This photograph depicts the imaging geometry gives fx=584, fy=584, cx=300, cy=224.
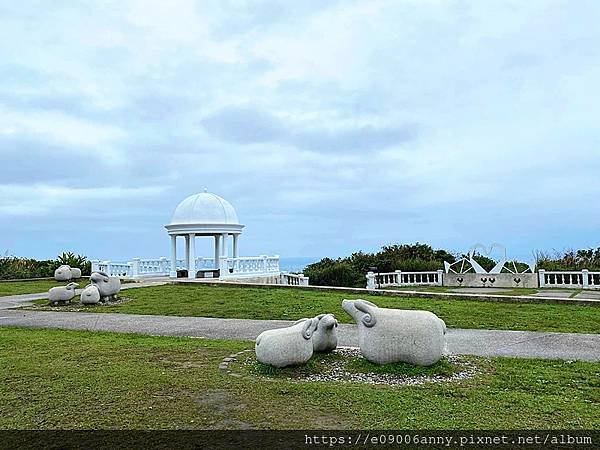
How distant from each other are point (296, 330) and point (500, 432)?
10.2 feet

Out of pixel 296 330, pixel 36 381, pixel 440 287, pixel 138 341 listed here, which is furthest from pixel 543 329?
pixel 440 287

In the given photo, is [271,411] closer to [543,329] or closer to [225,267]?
[543,329]

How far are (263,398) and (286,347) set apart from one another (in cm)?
134

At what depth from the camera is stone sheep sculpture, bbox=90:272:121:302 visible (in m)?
17.8

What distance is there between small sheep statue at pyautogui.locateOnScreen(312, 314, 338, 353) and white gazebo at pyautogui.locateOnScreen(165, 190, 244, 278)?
66.0 feet

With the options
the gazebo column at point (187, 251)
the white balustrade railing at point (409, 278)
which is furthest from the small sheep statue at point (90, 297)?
the gazebo column at point (187, 251)

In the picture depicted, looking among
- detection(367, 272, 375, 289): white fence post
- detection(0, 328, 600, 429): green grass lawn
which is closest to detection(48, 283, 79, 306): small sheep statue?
detection(0, 328, 600, 429): green grass lawn

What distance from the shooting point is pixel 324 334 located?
811cm

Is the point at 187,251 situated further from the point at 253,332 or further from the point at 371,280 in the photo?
the point at 253,332

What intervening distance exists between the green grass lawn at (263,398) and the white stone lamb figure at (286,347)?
17.3 inches

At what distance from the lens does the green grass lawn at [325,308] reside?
11.9 m

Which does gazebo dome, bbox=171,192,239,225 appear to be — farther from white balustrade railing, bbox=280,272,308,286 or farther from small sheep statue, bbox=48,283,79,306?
small sheep statue, bbox=48,283,79,306

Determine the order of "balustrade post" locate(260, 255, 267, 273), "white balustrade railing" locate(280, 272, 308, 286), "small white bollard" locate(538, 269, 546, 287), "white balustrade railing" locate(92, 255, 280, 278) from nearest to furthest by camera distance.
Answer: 1. "small white bollard" locate(538, 269, 546, 287)
2. "white balustrade railing" locate(280, 272, 308, 286)
3. "white balustrade railing" locate(92, 255, 280, 278)
4. "balustrade post" locate(260, 255, 267, 273)

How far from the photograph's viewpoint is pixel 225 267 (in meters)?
28.2
